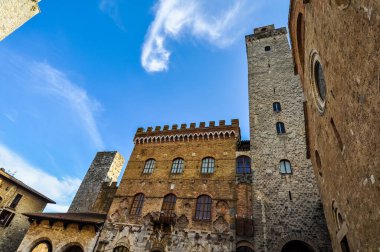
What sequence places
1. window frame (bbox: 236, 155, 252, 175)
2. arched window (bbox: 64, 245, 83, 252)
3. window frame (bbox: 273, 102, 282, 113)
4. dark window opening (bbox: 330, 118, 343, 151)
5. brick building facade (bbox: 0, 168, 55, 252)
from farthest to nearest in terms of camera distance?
brick building facade (bbox: 0, 168, 55, 252), window frame (bbox: 273, 102, 282, 113), window frame (bbox: 236, 155, 252, 175), arched window (bbox: 64, 245, 83, 252), dark window opening (bbox: 330, 118, 343, 151)

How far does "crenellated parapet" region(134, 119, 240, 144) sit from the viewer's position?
1792cm

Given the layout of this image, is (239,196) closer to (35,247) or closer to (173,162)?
(173,162)

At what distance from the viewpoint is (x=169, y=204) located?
15672mm

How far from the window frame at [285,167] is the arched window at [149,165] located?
32.2ft

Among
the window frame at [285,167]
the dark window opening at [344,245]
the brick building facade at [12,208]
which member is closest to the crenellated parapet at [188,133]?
the window frame at [285,167]

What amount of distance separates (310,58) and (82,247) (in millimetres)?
16942

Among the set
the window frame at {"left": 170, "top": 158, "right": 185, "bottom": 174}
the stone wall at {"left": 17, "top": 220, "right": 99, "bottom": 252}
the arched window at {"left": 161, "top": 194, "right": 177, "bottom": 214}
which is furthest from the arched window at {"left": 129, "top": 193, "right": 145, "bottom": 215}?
the window frame at {"left": 170, "top": 158, "right": 185, "bottom": 174}

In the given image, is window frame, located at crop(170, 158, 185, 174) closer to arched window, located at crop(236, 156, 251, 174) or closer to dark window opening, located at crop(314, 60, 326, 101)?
arched window, located at crop(236, 156, 251, 174)

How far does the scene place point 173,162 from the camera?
18.0 meters

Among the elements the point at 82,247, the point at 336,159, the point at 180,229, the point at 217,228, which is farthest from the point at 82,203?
the point at 336,159

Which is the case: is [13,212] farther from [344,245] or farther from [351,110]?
[351,110]

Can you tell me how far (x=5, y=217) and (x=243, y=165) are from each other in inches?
864

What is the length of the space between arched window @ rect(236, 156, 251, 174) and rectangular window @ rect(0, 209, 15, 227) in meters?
21.2

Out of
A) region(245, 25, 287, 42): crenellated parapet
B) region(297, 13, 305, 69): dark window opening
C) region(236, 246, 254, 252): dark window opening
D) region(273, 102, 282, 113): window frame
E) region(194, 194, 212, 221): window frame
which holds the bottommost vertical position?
region(236, 246, 254, 252): dark window opening
